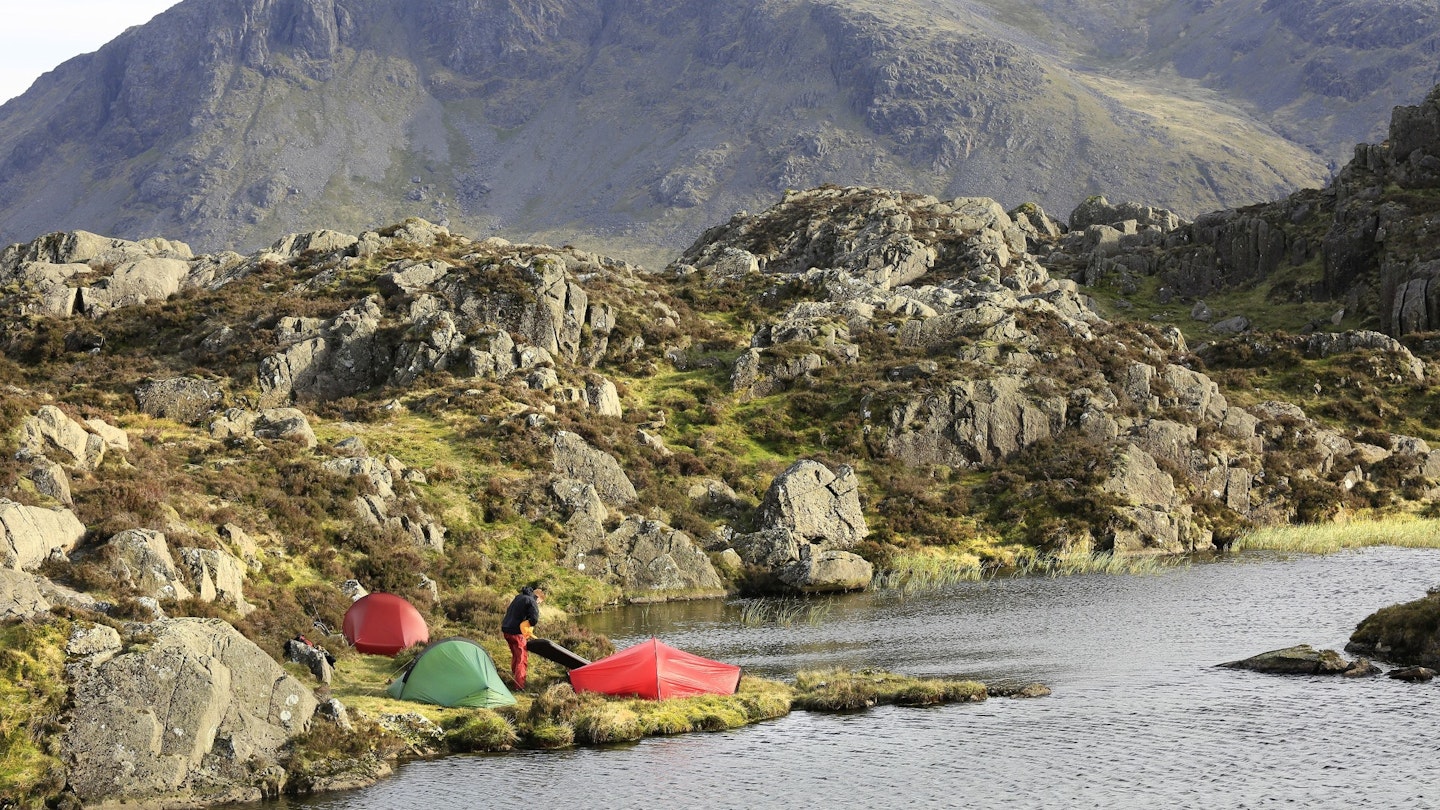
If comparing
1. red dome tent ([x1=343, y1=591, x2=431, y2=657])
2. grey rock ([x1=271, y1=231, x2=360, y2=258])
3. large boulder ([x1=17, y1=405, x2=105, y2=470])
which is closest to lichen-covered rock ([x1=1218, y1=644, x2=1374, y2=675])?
red dome tent ([x1=343, y1=591, x2=431, y2=657])

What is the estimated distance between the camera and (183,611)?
125 ft

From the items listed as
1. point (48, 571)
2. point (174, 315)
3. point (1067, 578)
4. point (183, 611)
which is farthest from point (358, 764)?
point (174, 315)

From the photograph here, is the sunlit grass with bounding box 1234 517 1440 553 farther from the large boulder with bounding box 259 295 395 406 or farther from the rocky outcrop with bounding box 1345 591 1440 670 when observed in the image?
the large boulder with bounding box 259 295 395 406

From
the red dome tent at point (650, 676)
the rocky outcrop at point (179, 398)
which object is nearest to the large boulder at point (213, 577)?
the red dome tent at point (650, 676)

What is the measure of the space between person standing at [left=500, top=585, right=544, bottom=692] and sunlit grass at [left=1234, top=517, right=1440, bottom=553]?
50.3m

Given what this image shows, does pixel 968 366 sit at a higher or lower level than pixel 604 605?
higher

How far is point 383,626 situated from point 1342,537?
56.6 m

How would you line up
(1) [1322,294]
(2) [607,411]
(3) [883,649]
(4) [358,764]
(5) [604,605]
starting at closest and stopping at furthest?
(4) [358,764] → (3) [883,649] → (5) [604,605] → (2) [607,411] → (1) [1322,294]

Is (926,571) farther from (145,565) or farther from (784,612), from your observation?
(145,565)

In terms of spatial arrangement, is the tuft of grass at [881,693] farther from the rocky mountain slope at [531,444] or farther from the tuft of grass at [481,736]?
the rocky mountain slope at [531,444]

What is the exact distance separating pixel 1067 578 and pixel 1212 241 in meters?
108

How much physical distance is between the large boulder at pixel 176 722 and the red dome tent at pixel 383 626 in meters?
11.9

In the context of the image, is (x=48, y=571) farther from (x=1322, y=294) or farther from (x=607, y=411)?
(x=1322, y=294)

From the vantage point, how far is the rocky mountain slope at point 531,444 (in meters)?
32.8
